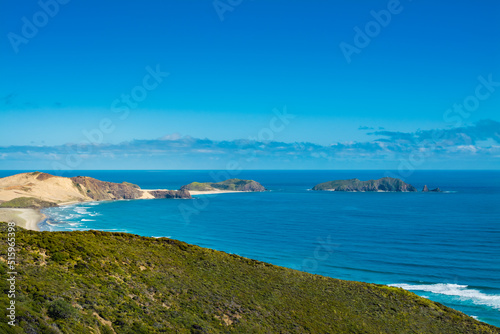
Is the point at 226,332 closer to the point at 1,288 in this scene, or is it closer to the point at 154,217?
the point at 1,288

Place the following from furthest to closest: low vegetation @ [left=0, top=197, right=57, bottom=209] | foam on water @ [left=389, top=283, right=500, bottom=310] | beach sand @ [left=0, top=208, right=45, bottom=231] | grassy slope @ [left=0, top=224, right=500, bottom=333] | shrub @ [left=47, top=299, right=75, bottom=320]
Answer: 1. low vegetation @ [left=0, top=197, right=57, bottom=209]
2. beach sand @ [left=0, top=208, right=45, bottom=231]
3. foam on water @ [left=389, top=283, right=500, bottom=310]
4. grassy slope @ [left=0, top=224, right=500, bottom=333]
5. shrub @ [left=47, top=299, right=75, bottom=320]

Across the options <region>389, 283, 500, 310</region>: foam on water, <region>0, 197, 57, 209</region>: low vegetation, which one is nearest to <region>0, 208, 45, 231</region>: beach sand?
<region>0, 197, 57, 209</region>: low vegetation

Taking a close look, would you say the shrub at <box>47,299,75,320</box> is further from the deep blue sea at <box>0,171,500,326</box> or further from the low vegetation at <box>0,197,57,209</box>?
the low vegetation at <box>0,197,57,209</box>

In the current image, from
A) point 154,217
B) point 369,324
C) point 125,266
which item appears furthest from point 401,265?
point 154,217

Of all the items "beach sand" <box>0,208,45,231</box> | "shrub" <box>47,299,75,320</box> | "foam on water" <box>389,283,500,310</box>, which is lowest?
"foam on water" <box>389,283,500,310</box>

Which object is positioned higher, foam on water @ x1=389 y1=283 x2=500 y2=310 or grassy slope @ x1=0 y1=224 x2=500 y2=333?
grassy slope @ x1=0 y1=224 x2=500 y2=333

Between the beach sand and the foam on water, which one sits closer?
the foam on water
